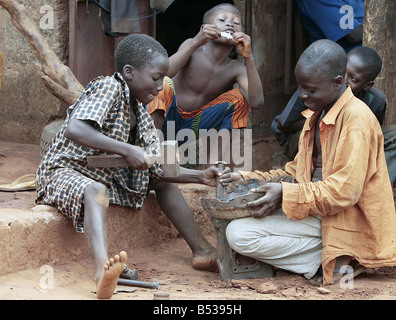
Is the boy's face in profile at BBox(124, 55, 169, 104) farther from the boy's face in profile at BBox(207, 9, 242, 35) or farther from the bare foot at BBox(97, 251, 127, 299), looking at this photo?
the boy's face in profile at BBox(207, 9, 242, 35)

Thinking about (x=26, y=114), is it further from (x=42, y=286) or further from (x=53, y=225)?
(x=42, y=286)

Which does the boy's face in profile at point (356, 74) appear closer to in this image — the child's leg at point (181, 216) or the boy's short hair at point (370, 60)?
the boy's short hair at point (370, 60)

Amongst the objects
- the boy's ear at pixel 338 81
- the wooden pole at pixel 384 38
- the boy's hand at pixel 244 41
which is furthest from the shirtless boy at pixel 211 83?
the boy's ear at pixel 338 81

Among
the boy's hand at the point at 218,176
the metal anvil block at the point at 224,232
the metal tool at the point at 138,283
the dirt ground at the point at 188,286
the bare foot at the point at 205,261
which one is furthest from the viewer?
the bare foot at the point at 205,261

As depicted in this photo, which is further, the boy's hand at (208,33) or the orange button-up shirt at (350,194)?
the boy's hand at (208,33)

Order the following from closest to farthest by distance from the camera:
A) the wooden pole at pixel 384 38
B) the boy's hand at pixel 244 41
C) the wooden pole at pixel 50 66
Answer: the boy's hand at pixel 244 41 → the wooden pole at pixel 384 38 → the wooden pole at pixel 50 66

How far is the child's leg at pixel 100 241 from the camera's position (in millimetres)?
3277

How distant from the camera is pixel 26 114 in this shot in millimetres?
6664

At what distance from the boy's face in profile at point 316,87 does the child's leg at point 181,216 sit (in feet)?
3.70

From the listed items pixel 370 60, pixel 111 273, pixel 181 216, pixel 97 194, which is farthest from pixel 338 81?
pixel 111 273

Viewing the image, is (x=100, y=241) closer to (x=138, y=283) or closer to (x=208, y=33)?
(x=138, y=283)

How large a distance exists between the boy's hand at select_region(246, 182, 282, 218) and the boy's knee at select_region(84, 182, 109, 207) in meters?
0.79

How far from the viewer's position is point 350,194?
374 centimetres
